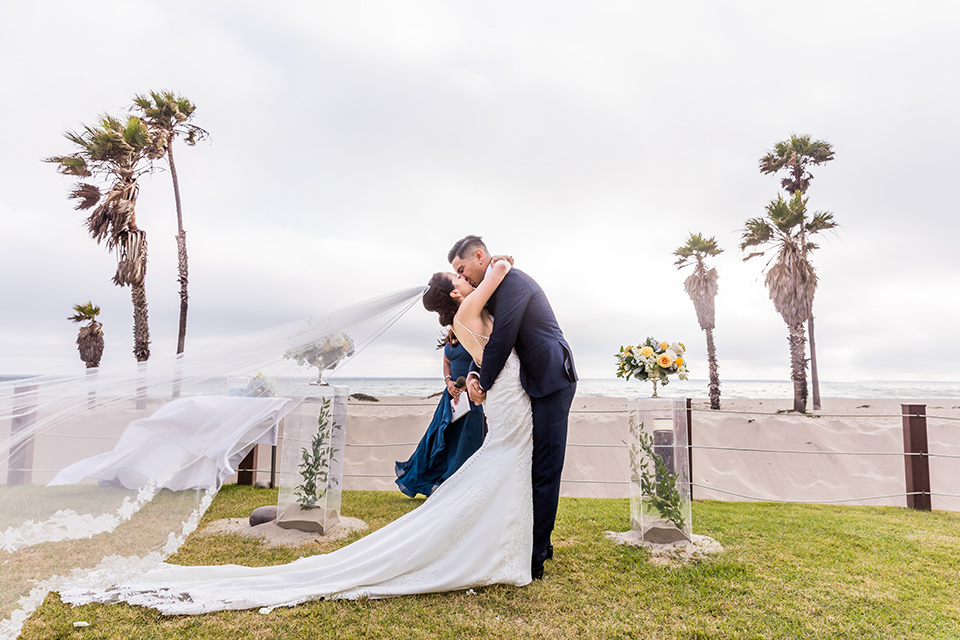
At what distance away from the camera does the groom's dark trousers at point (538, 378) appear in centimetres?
294

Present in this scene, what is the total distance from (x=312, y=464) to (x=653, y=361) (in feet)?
9.43

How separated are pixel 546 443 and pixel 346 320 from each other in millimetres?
1490

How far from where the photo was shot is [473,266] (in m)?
3.19

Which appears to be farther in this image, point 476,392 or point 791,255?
point 791,255

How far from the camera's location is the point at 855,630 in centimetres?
234

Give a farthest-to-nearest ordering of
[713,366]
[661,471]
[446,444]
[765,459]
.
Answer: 1. [713,366]
2. [765,459]
3. [446,444]
4. [661,471]

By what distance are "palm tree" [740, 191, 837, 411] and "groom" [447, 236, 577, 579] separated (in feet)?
43.2

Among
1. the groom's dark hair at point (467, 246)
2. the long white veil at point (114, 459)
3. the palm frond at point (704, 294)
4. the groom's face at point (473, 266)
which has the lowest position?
the long white veil at point (114, 459)

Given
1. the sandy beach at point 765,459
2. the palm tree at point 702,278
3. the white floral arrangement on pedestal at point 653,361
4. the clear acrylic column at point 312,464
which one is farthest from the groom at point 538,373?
the palm tree at point 702,278

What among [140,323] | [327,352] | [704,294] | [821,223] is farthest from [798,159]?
[140,323]

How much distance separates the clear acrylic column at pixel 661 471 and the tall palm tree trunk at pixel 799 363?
12582 mm

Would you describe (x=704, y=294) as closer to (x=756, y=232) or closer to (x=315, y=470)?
(x=756, y=232)

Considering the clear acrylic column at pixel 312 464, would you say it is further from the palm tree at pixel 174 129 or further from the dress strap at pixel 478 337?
the palm tree at pixel 174 129

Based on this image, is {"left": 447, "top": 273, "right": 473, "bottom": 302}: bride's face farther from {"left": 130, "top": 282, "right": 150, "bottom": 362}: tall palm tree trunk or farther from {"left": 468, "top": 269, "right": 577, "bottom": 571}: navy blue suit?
{"left": 130, "top": 282, "right": 150, "bottom": 362}: tall palm tree trunk
